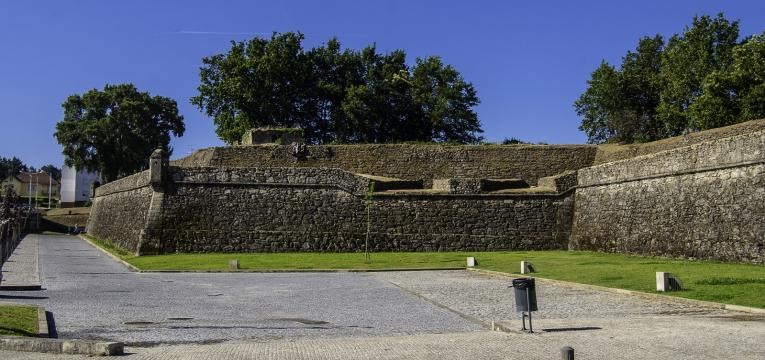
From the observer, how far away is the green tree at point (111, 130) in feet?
262

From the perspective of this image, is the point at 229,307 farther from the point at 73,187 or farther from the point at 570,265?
the point at 73,187

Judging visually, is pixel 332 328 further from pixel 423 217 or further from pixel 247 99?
pixel 247 99

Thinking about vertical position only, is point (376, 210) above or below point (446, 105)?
below

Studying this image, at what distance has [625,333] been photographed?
10.8 m

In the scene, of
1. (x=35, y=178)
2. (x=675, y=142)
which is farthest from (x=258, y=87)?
(x=35, y=178)

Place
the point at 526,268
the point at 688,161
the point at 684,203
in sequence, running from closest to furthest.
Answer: the point at 526,268
the point at 684,203
the point at 688,161

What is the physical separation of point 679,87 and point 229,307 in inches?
1719

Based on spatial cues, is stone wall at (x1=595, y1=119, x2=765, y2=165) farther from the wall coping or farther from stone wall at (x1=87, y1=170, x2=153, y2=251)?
stone wall at (x1=87, y1=170, x2=153, y2=251)

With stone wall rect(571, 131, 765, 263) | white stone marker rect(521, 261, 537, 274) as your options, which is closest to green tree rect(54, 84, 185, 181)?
stone wall rect(571, 131, 765, 263)

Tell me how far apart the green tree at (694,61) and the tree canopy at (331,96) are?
15.0 m

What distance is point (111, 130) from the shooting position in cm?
8050

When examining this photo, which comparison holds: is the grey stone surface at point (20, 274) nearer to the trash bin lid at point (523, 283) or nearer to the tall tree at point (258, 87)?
the trash bin lid at point (523, 283)

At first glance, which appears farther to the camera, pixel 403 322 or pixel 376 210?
pixel 376 210

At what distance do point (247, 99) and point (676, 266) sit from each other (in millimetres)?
41286
